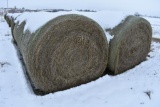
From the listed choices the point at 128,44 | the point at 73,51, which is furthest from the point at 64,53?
the point at 128,44

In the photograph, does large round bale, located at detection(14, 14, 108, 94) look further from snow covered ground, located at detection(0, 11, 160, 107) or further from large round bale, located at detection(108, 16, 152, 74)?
large round bale, located at detection(108, 16, 152, 74)

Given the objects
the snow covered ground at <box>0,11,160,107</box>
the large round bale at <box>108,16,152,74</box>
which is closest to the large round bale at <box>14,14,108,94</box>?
the snow covered ground at <box>0,11,160,107</box>

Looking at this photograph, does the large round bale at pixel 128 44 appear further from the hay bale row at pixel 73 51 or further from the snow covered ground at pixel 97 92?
the snow covered ground at pixel 97 92

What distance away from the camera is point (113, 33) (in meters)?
6.02

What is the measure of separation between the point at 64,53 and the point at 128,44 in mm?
2004

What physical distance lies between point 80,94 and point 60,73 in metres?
0.66

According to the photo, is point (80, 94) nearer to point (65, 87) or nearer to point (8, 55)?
point (65, 87)

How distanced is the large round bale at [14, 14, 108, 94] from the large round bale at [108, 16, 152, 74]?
0.35m

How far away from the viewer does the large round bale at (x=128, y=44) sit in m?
5.87

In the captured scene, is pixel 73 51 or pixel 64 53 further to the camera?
pixel 73 51

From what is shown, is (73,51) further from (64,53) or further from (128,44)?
(128,44)

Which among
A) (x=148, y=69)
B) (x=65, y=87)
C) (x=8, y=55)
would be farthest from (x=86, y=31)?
(x=8, y=55)

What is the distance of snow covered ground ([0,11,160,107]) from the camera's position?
14.7 ft

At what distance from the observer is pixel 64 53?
Answer: 507cm
